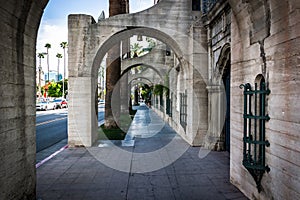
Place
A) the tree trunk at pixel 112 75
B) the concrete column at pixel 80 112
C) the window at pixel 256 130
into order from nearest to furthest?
the window at pixel 256 130
the concrete column at pixel 80 112
the tree trunk at pixel 112 75

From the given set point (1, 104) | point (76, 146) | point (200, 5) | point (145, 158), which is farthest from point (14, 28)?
point (200, 5)

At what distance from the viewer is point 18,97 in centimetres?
409

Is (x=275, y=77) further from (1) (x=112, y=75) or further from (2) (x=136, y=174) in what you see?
(1) (x=112, y=75)

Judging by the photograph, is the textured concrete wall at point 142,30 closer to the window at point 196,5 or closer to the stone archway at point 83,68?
the stone archway at point 83,68

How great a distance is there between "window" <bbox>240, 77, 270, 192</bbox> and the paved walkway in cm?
83

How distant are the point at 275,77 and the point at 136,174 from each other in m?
3.98

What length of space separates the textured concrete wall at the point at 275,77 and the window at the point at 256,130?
101 millimetres

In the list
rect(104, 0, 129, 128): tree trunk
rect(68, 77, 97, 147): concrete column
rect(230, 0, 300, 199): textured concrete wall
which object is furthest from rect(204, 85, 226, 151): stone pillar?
rect(104, 0, 129, 128): tree trunk

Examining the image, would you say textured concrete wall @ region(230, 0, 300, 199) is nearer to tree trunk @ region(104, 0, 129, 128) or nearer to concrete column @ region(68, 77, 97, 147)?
concrete column @ region(68, 77, 97, 147)

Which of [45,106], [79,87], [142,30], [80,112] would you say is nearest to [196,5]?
[142,30]

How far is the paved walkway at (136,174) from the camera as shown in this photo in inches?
203

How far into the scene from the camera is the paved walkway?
5152 mm

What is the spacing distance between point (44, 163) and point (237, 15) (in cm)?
641

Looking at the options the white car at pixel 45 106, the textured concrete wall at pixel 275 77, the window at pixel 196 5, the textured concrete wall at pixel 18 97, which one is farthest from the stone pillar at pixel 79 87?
the white car at pixel 45 106
